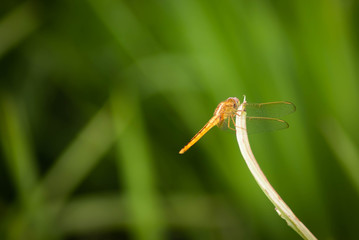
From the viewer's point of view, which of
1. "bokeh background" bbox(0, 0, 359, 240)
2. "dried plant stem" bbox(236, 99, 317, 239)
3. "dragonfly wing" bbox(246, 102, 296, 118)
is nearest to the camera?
"dried plant stem" bbox(236, 99, 317, 239)

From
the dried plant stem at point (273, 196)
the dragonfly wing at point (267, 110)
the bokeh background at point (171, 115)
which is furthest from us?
the bokeh background at point (171, 115)

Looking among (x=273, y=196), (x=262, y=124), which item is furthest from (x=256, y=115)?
(x=273, y=196)

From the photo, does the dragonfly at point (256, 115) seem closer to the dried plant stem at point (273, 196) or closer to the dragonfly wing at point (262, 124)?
the dragonfly wing at point (262, 124)

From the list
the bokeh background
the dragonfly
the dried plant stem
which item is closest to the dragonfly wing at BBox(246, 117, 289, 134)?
the dragonfly

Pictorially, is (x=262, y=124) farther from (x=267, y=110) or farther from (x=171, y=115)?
(x=171, y=115)

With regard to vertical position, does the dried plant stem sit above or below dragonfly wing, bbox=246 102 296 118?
above

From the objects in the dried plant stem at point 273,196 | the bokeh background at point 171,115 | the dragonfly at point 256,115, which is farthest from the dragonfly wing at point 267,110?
the dried plant stem at point 273,196

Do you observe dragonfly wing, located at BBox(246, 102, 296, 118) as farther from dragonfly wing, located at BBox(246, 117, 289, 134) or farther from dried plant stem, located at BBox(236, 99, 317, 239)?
dried plant stem, located at BBox(236, 99, 317, 239)

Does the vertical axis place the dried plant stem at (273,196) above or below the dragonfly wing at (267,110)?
above
